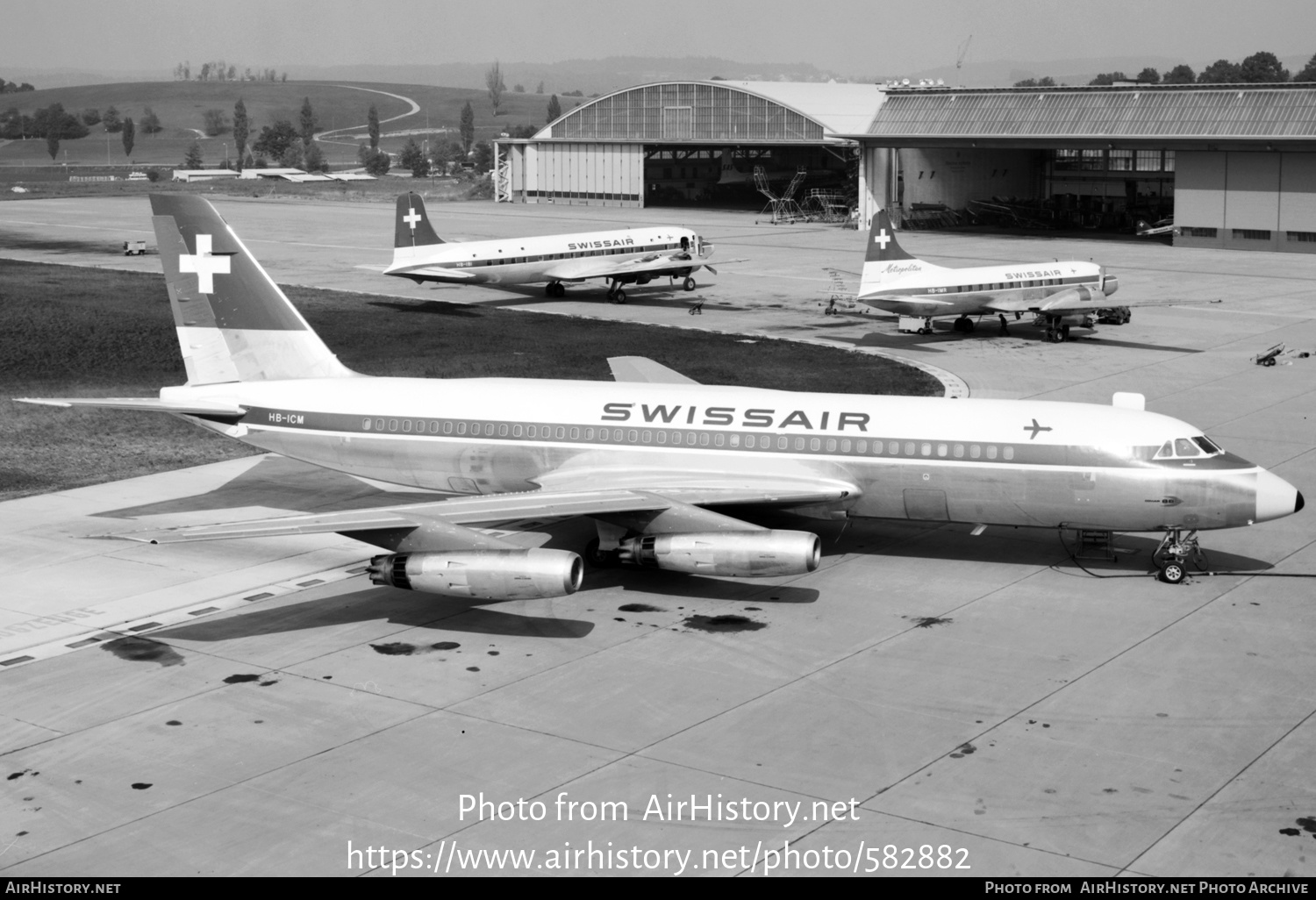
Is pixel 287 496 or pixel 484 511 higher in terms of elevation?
pixel 484 511

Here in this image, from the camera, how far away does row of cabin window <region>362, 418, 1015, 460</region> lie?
2909 cm

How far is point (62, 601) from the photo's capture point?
27.6 metres

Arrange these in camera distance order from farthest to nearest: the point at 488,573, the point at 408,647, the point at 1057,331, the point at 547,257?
the point at 547,257
the point at 1057,331
the point at 408,647
the point at 488,573

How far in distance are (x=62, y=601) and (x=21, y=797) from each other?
30.3 ft

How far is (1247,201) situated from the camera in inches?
3959

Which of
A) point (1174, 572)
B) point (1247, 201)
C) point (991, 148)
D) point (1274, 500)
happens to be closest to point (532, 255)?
point (1174, 572)

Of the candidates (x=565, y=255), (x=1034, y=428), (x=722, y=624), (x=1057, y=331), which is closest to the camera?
(x=722, y=624)

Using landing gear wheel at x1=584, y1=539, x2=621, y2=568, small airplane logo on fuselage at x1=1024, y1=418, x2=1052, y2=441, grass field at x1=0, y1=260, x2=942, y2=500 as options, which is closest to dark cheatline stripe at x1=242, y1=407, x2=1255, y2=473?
small airplane logo on fuselage at x1=1024, y1=418, x2=1052, y2=441

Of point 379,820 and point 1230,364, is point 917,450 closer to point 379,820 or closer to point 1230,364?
point 379,820

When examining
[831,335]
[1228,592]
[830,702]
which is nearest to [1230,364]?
[831,335]

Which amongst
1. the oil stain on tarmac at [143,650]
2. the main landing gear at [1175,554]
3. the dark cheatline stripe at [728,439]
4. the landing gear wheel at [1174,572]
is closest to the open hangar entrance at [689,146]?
the dark cheatline stripe at [728,439]

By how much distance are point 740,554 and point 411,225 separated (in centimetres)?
4840

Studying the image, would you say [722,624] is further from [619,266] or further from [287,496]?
[619,266]

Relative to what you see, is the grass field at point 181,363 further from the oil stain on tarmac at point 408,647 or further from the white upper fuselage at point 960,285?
the oil stain on tarmac at point 408,647
